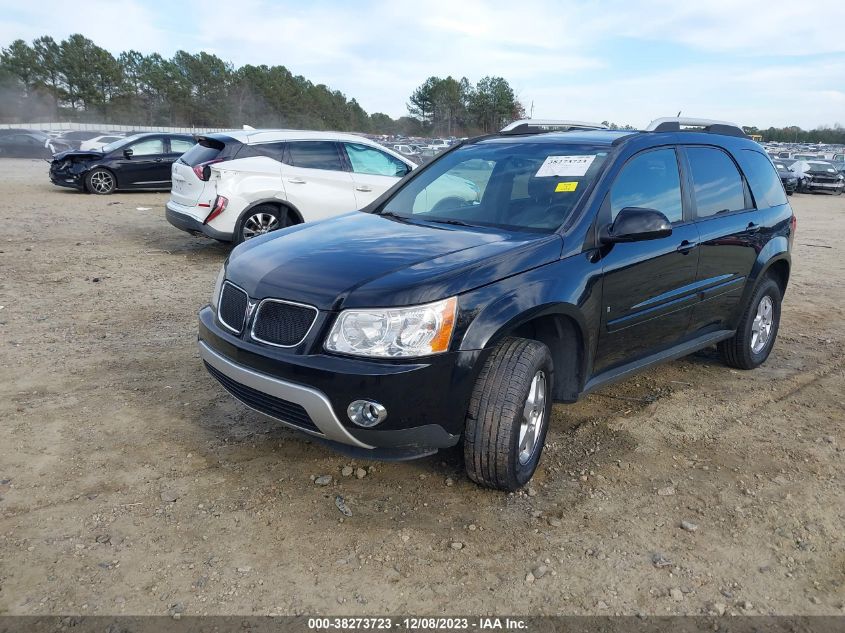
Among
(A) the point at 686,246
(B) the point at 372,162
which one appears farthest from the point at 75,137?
(A) the point at 686,246

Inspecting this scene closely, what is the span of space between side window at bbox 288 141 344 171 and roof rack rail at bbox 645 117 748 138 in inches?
208

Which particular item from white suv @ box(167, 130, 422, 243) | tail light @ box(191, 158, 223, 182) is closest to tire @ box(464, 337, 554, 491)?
white suv @ box(167, 130, 422, 243)

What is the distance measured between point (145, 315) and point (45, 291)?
152cm

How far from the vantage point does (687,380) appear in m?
5.04

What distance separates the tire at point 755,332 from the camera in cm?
501

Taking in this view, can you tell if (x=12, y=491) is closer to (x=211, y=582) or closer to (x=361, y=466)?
(x=211, y=582)

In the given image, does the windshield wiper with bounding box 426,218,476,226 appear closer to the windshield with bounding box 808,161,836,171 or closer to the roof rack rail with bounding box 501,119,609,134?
the roof rack rail with bounding box 501,119,609,134

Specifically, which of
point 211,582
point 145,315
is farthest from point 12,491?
point 145,315

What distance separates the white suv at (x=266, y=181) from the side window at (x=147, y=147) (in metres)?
7.87

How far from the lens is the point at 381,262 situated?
3178mm

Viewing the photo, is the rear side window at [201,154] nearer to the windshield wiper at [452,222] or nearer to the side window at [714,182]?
the windshield wiper at [452,222]

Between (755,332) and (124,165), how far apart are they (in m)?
14.9

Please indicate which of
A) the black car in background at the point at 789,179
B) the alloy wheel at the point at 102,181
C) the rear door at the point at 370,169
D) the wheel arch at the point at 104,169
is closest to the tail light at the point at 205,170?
the rear door at the point at 370,169

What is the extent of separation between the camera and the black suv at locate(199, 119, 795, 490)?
114 inches
